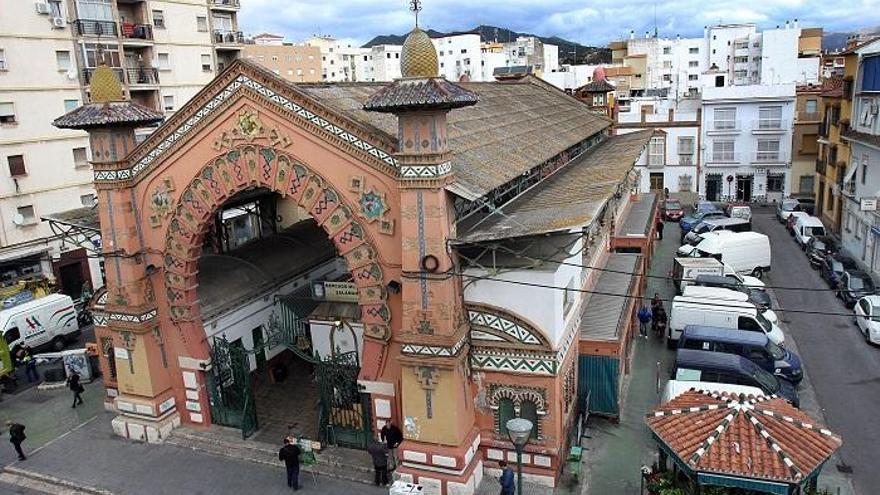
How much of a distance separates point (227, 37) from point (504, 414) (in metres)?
38.7

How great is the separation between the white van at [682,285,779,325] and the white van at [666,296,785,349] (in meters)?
0.33

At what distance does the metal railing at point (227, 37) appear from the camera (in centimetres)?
4712

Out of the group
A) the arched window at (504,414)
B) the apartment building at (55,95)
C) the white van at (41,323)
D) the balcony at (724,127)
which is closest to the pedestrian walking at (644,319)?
the arched window at (504,414)

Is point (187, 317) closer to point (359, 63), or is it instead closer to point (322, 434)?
point (322, 434)

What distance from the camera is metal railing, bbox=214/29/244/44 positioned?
47.1 metres

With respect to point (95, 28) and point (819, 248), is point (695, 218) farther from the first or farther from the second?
point (95, 28)

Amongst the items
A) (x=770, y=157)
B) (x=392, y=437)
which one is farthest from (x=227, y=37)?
(x=770, y=157)

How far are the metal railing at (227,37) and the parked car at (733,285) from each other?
3426 centimetres

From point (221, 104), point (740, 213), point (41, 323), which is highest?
point (221, 104)

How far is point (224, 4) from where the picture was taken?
47031mm

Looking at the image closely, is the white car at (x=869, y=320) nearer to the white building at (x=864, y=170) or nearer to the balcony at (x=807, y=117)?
the white building at (x=864, y=170)

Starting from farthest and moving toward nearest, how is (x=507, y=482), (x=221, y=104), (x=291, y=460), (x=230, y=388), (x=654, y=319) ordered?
(x=654, y=319)
(x=230, y=388)
(x=221, y=104)
(x=291, y=460)
(x=507, y=482)

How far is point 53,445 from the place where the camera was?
70.3 ft

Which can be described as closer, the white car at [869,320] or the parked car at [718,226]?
the white car at [869,320]
